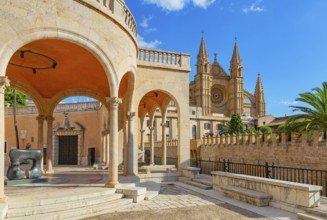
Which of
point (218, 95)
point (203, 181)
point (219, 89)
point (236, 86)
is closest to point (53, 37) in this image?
point (203, 181)

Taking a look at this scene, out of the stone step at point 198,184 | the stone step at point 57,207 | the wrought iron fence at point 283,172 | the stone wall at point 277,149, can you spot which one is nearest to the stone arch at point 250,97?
the stone wall at point 277,149

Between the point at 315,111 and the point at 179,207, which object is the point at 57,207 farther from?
the point at 315,111

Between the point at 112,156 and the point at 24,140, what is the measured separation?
2146 centimetres

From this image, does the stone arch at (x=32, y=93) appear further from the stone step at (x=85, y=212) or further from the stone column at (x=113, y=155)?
the stone step at (x=85, y=212)

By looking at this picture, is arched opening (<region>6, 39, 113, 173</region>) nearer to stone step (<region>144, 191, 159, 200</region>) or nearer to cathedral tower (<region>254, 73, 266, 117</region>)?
stone step (<region>144, 191, 159, 200</region>)

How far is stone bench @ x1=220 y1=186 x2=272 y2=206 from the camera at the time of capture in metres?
8.56

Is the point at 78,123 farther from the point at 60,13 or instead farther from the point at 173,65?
the point at 60,13

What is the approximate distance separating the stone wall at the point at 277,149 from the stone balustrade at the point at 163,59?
9.03 meters

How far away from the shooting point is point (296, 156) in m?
18.6

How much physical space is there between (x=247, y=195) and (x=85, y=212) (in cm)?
490

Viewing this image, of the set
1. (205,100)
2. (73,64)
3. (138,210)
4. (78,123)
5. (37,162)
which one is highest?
(205,100)

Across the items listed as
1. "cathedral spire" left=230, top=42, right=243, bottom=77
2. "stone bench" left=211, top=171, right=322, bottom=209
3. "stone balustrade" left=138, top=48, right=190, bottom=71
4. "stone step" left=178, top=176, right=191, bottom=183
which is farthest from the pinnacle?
"stone bench" left=211, top=171, right=322, bottom=209

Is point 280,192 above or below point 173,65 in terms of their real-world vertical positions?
below

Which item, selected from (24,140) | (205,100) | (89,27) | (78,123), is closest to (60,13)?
(89,27)
